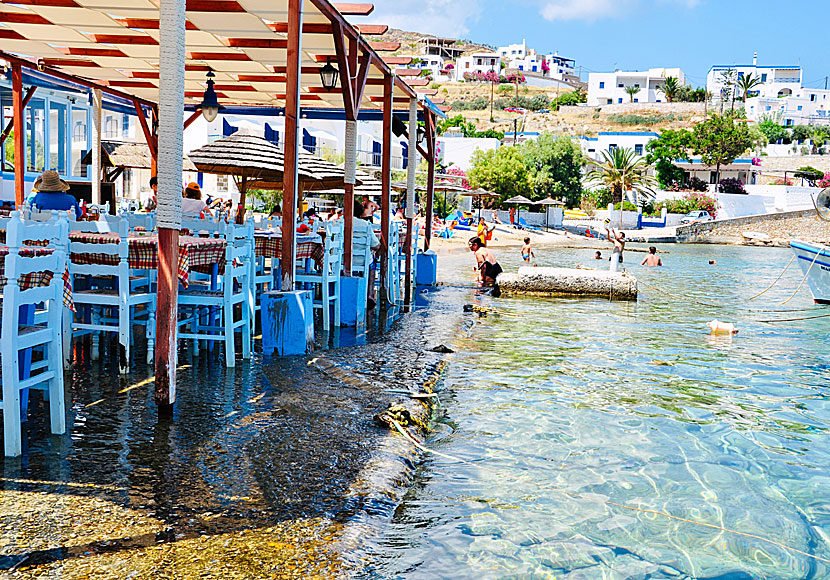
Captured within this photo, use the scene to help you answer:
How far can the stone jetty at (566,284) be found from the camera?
1517 centimetres

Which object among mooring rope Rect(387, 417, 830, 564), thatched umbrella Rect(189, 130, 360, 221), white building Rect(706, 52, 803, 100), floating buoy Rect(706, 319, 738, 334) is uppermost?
white building Rect(706, 52, 803, 100)

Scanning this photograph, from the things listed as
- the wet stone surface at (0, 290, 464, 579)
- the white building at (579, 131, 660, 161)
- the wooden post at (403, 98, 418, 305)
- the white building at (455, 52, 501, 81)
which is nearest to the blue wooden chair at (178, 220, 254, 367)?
the wet stone surface at (0, 290, 464, 579)

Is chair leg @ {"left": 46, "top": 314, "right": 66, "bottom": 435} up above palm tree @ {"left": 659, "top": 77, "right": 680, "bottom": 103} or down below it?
below

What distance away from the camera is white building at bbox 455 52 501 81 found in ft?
454

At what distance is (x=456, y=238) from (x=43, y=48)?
2599cm

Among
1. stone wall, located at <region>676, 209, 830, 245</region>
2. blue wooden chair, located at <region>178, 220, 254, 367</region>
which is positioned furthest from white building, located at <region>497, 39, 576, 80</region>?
blue wooden chair, located at <region>178, 220, 254, 367</region>

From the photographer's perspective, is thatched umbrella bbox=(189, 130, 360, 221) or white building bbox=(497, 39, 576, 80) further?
white building bbox=(497, 39, 576, 80)

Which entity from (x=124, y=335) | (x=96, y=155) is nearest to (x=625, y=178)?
(x=96, y=155)

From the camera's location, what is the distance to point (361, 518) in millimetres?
3836

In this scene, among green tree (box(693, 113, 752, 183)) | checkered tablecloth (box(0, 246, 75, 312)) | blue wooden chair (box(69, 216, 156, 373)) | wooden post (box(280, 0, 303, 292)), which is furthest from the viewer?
green tree (box(693, 113, 752, 183))

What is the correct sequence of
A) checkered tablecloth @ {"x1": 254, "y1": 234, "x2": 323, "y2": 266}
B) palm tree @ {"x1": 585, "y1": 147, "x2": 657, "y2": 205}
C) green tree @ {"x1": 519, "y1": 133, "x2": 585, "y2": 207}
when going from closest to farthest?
checkered tablecloth @ {"x1": 254, "y1": 234, "x2": 323, "y2": 266}, green tree @ {"x1": 519, "y1": 133, "x2": 585, "y2": 207}, palm tree @ {"x1": 585, "y1": 147, "x2": 657, "y2": 205}

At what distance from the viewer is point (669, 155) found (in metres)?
65.1

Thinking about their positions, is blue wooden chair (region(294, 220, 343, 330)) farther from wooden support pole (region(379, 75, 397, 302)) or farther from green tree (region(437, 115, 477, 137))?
green tree (region(437, 115, 477, 137))

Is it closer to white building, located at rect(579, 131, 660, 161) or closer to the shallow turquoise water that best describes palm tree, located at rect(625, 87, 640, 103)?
white building, located at rect(579, 131, 660, 161)
